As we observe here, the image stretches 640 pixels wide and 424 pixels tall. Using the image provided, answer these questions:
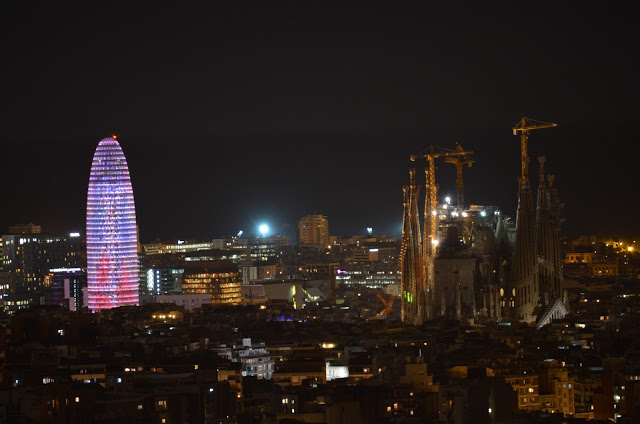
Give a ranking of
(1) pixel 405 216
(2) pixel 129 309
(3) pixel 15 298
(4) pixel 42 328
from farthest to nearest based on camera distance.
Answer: (3) pixel 15 298 < (2) pixel 129 309 < (1) pixel 405 216 < (4) pixel 42 328

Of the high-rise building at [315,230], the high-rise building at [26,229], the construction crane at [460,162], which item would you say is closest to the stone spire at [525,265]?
the construction crane at [460,162]

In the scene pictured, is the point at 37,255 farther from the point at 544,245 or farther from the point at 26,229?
the point at 544,245

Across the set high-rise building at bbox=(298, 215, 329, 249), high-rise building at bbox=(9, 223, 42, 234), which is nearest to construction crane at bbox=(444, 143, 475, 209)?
high-rise building at bbox=(9, 223, 42, 234)

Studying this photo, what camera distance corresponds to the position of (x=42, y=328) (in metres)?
83.7

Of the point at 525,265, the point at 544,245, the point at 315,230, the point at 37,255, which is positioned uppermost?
the point at 315,230

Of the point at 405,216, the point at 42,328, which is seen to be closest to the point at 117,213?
the point at 405,216

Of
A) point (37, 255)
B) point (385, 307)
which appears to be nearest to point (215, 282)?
point (37, 255)

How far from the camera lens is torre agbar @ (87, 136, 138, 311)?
115m

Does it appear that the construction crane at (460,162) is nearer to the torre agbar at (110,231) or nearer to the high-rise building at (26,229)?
the torre agbar at (110,231)

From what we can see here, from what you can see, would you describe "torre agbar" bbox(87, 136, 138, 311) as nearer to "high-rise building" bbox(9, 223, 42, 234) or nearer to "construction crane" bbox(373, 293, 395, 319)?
"construction crane" bbox(373, 293, 395, 319)

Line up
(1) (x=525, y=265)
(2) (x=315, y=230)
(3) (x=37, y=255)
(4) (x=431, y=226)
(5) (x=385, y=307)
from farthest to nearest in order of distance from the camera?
(2) (x=315, y=230), (3) (x=37, y=255), (5) (x=385, y=307), (4) (x=431, y=226), (1) (x=525, y=265)

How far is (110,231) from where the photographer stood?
11506 cm

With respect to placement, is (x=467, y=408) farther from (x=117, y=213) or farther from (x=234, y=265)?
(x=234, y=265)

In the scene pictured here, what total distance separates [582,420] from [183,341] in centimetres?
2854
